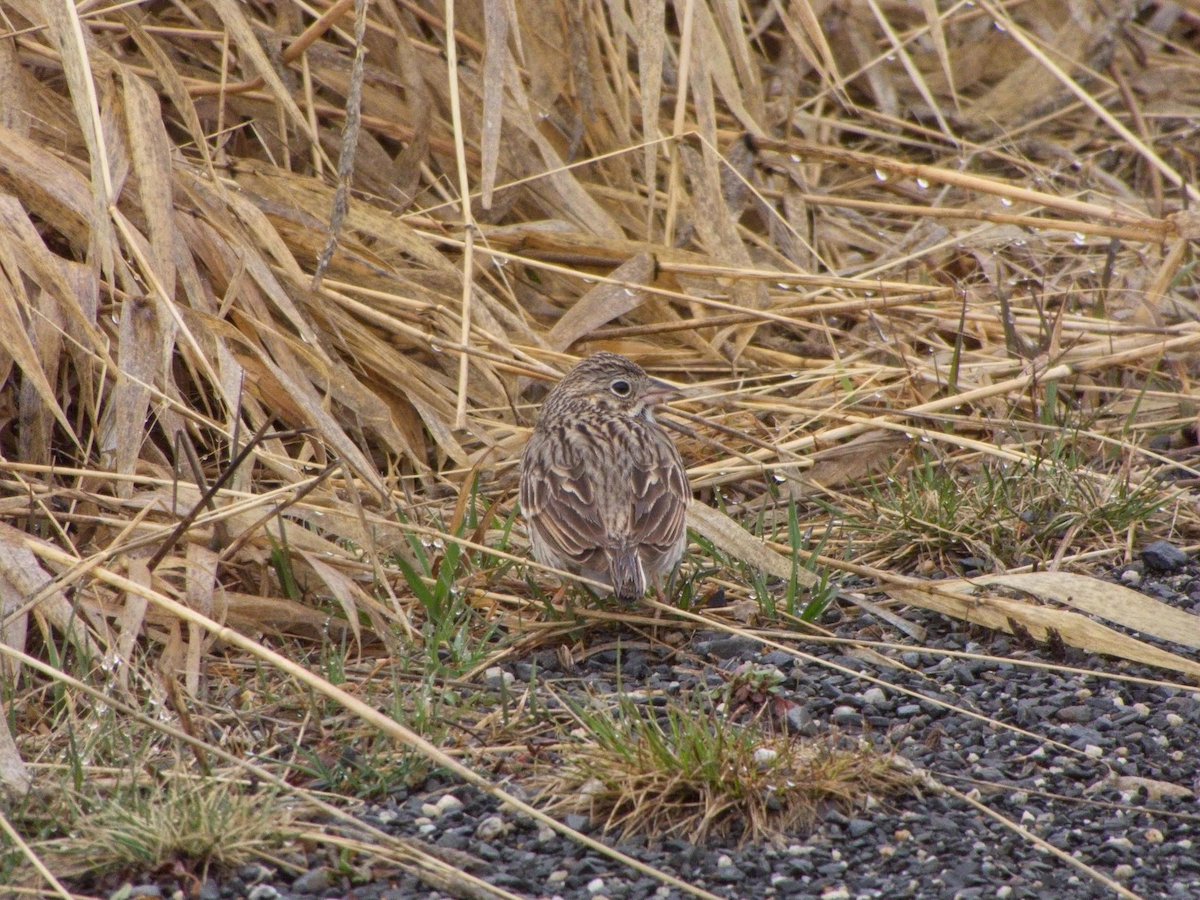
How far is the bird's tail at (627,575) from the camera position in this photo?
14.3 feet

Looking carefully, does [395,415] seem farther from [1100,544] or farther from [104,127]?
[1100,544]

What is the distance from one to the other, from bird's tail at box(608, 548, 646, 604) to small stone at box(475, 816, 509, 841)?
104cm

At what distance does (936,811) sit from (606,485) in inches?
65.3

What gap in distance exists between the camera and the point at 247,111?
6.35m

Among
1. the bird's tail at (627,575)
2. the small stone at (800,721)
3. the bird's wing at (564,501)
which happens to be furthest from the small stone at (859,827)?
the bird's wing at (564,501)

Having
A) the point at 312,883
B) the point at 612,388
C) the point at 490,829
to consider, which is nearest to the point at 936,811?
the point at 490,829

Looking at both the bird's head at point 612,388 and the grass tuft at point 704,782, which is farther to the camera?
the bird's head at point 612,388

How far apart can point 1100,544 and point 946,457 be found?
2.42 ft

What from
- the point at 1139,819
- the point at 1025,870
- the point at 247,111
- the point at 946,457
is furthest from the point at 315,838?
the point at 247,111

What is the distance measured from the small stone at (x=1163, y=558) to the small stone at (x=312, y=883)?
2.82m

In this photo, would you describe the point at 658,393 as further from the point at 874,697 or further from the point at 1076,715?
the point at 1076,715

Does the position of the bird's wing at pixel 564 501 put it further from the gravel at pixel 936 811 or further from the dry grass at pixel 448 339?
the gravel at pixel 936 811

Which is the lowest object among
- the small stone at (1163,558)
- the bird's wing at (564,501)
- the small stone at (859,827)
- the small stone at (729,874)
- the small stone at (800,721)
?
the small stone at (1163,558)

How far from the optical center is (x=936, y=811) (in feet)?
11.6
